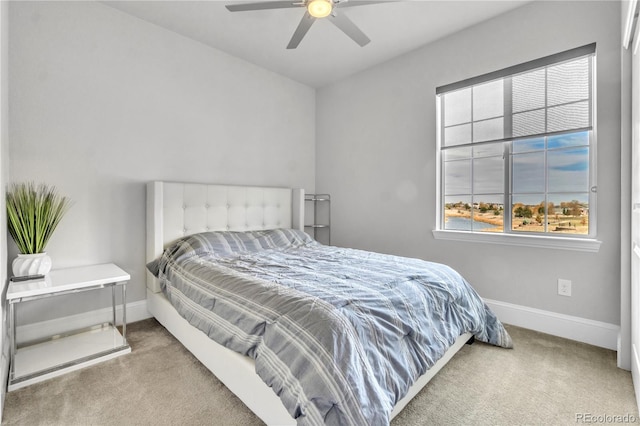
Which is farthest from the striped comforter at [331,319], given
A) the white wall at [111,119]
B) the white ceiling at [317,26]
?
the white ceiling at [317,26]

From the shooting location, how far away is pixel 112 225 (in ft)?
8.10

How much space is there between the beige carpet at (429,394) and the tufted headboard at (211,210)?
0.88m

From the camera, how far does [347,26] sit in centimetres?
207

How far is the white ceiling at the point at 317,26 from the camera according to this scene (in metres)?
2.41

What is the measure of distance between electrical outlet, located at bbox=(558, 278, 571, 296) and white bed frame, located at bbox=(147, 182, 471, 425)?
2.91 ft

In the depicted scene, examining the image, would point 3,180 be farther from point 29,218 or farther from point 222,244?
point 222,244

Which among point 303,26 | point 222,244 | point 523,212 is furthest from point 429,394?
point 303,26

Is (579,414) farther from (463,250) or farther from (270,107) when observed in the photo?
(270,107)

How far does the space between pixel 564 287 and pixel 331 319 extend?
2090mm

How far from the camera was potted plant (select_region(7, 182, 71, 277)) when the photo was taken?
1882mm

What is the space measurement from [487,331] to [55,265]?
3156 millimetres

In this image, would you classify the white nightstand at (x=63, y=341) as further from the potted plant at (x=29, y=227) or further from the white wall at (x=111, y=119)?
the white wall at (x=111, y=119)

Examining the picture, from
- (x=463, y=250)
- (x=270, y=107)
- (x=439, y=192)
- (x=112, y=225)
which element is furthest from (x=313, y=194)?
(x=112, y=225)

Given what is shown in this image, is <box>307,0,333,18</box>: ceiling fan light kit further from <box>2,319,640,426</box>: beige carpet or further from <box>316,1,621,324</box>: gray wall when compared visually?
<box>2,319,640,426</box>: beige carpet
